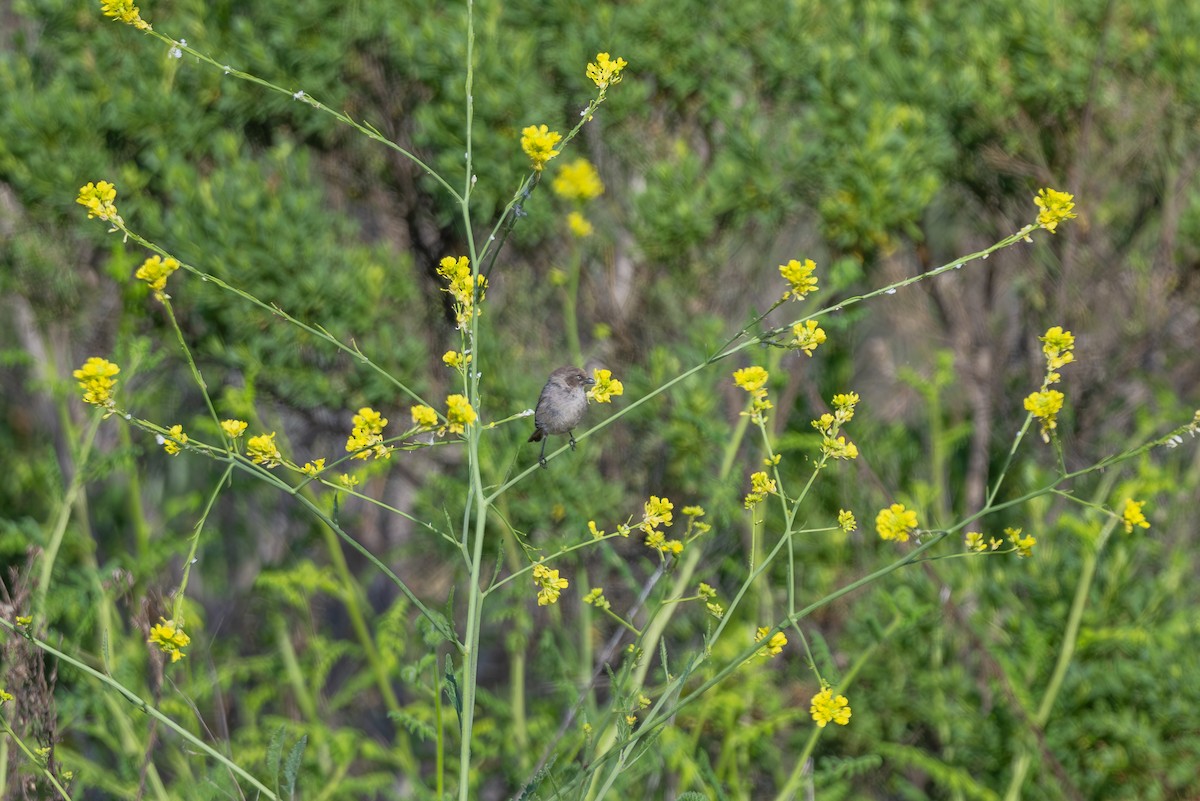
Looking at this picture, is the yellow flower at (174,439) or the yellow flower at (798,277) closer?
the yellow flower at (174,439)

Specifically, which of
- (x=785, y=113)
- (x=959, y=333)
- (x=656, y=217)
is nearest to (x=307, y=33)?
(x=656, y=217)

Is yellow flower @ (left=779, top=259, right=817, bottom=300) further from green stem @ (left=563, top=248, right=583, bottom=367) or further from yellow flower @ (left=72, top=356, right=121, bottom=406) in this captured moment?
green stem @ (left=563, top=248, right=583, bottom=367)

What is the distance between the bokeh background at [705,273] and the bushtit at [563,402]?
160 centimetres

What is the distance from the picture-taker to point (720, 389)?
524 cm

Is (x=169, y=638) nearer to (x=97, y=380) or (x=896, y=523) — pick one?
(x=97, y=380)

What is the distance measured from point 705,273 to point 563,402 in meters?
2.71

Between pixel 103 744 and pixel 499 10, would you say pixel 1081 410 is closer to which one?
pixel 499 10

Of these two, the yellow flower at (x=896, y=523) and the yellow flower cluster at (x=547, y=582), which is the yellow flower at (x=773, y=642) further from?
the yellow flower cluster at (x=547, y=582)

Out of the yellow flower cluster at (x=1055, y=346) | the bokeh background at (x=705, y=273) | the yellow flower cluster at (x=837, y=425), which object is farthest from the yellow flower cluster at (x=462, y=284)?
the bokeh background at (x=705, y=273)

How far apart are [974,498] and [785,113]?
1858 mm

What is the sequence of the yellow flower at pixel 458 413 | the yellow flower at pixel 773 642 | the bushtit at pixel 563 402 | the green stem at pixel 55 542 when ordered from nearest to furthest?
the yellow flower at pixel 458 413 → the yellow flower at pixel 773 642 → the bushtit at pixel 563 402 → the green stem at pixel 55 542

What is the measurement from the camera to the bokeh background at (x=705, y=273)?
4668 mm

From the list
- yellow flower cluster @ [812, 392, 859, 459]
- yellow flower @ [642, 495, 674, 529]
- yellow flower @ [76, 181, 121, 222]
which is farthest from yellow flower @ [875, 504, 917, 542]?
yellow flower @ [76, 181, 121, 222]

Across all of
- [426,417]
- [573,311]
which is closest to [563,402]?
[426,417]
